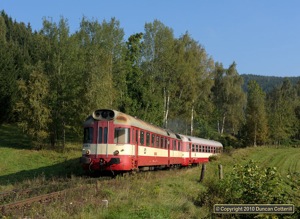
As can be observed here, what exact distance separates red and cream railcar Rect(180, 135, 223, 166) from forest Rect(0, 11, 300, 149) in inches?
289

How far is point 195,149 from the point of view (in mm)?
35719

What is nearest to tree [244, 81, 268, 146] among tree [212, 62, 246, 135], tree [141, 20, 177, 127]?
tree [212, 62, 246, 135]

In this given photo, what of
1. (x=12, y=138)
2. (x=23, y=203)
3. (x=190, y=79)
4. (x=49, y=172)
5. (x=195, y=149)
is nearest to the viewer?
(x=23, y=203)

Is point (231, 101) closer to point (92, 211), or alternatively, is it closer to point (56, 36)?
point (56, 36)

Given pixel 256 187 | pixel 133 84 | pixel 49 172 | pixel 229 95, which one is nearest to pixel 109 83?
pixel 133 84

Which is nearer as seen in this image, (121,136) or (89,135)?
(121,136)

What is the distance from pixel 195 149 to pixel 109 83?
10670 mm

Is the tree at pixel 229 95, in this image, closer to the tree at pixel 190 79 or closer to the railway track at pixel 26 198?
the tree at pixel 190 79

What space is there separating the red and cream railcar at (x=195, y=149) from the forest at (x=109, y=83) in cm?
733

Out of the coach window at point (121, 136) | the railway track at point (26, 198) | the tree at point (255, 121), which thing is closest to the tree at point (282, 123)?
the tree at point (255, 121)

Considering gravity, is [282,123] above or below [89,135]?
above

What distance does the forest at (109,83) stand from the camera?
1383 inches

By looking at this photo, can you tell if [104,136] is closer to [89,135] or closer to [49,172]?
[89,135]

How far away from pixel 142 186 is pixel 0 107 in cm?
3618
